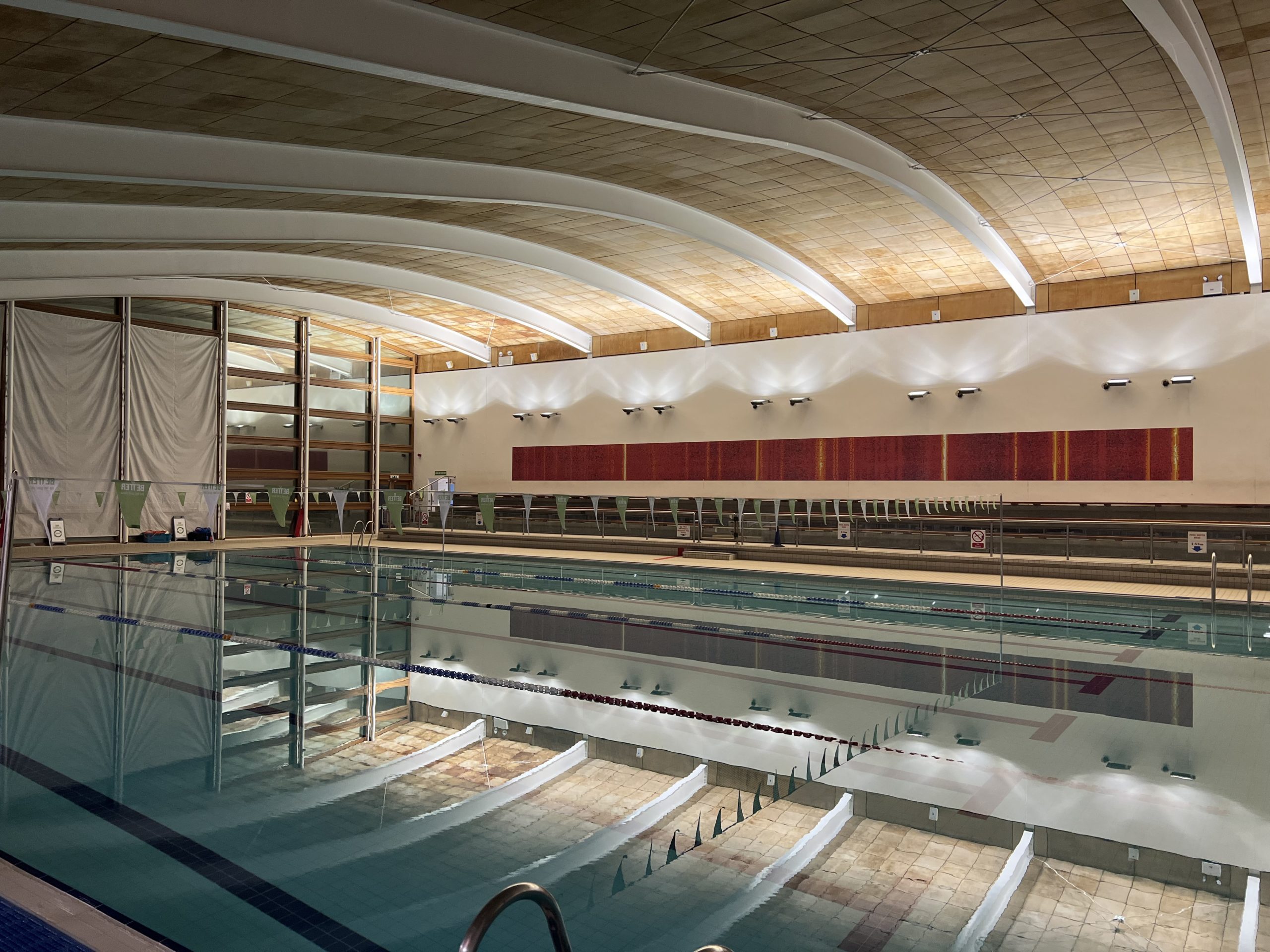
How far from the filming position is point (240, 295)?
2391cm

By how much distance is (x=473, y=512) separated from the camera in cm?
2661

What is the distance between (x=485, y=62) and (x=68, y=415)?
16627 millimetres

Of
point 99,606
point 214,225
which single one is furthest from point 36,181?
point 99,606

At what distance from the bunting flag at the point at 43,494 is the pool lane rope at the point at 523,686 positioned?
11333 mm

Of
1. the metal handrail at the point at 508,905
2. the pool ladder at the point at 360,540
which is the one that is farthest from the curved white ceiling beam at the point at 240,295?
the metal handrail at the point at 508,905

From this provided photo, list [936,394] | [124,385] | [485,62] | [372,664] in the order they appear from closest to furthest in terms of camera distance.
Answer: [372,664], [485,62], [936,394], [124,385]

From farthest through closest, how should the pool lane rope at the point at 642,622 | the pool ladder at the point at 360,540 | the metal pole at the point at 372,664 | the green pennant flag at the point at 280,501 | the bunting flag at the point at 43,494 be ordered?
the bunting flag at the point at 43,494 → the green pennant flag at the point at 280,501 → the pool ladder at the point at 360,540 → the pool lane rope at the point at 642,622 → the metal pole at the point at 372,664

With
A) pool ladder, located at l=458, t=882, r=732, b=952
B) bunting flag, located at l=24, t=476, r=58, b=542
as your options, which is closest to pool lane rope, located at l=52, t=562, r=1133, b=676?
pool ladder, located at l=458, t=882, r=732, b=952

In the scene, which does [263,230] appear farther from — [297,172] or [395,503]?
[395,503]

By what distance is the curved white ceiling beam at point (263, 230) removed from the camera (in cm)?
1428

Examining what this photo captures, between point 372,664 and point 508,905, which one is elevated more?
point 508,905

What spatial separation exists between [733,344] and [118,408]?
1562 cm

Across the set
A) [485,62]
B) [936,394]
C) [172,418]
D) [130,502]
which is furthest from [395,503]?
[936,394]

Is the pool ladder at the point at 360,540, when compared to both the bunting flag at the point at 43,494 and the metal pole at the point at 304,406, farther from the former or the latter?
the bunting flag at the point at 43,494
